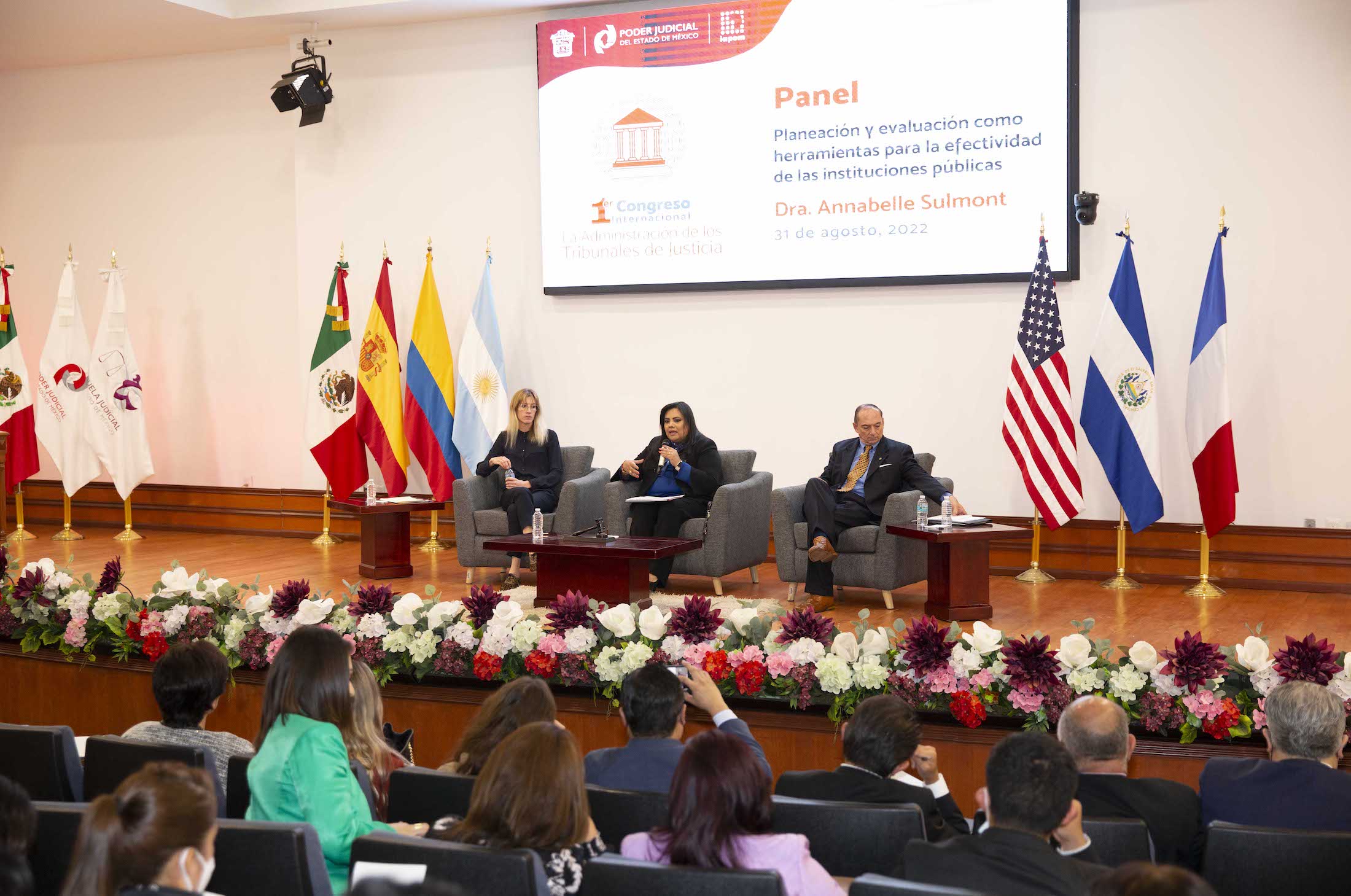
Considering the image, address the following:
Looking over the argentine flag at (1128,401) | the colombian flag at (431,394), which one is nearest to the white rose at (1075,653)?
the argentine flag at (1128,401)

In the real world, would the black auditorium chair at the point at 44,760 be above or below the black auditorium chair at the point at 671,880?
below

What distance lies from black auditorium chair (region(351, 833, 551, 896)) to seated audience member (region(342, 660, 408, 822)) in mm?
832

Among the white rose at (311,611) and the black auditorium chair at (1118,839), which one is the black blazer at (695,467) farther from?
the black auditorium chair at (1118,839)

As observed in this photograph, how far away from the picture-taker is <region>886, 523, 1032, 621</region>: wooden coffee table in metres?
6.26

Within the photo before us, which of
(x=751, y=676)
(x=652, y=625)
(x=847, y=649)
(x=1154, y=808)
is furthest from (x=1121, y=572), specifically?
(x=1154, y=808)

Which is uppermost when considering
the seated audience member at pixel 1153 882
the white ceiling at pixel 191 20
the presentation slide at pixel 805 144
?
the white ceiling at pixel 191 20

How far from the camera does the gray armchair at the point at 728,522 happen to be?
275 inches

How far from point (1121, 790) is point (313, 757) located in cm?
176

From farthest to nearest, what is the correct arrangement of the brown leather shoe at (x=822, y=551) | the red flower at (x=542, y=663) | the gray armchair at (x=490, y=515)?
the gray armchair at (x=490, y=515)
the brown leather shoe at (x=822, y=551)
the red flower at (x=542, y=663)

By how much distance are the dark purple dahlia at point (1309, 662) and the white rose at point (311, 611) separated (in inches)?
134

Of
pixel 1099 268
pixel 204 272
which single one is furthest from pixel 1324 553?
pixel 204 272

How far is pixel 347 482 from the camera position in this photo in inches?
353

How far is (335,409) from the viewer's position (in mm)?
8984

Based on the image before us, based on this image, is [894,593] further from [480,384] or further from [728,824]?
[728,824]
